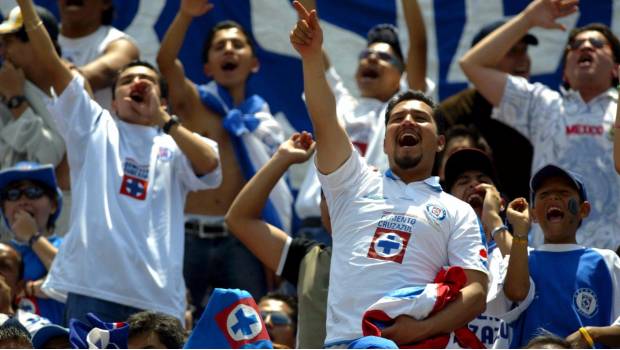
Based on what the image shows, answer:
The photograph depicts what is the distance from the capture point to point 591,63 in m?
7.68

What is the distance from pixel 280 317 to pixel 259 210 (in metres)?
0.80

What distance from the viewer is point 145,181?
7070 mm

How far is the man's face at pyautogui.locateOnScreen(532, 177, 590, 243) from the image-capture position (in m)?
6.14

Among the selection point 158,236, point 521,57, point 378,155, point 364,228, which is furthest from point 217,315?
point 521,57

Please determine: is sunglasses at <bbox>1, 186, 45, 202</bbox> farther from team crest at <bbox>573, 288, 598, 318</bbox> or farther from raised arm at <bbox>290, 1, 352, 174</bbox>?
team crest at <bbox>573, 288, 598, 318</bbox>

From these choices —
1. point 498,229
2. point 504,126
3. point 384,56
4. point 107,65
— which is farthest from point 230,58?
point 498,229

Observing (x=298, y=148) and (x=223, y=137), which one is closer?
(x=298, y=148)

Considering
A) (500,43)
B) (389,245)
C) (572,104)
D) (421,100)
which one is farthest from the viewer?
(500,43)

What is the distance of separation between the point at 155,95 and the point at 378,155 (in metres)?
1.27

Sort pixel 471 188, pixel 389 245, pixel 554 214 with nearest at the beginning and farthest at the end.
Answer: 1. pixel 389 245
2. pixel 554 214
3. pixel 471 188

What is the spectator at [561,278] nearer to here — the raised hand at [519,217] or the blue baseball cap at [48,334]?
the raised hand at [519,217]

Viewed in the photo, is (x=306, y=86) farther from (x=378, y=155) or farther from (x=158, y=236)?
(x=378, y=155)

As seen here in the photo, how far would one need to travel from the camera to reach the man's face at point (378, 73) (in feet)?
27.0

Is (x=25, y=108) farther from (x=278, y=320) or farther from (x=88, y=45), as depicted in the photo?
(x=278, y=320)
